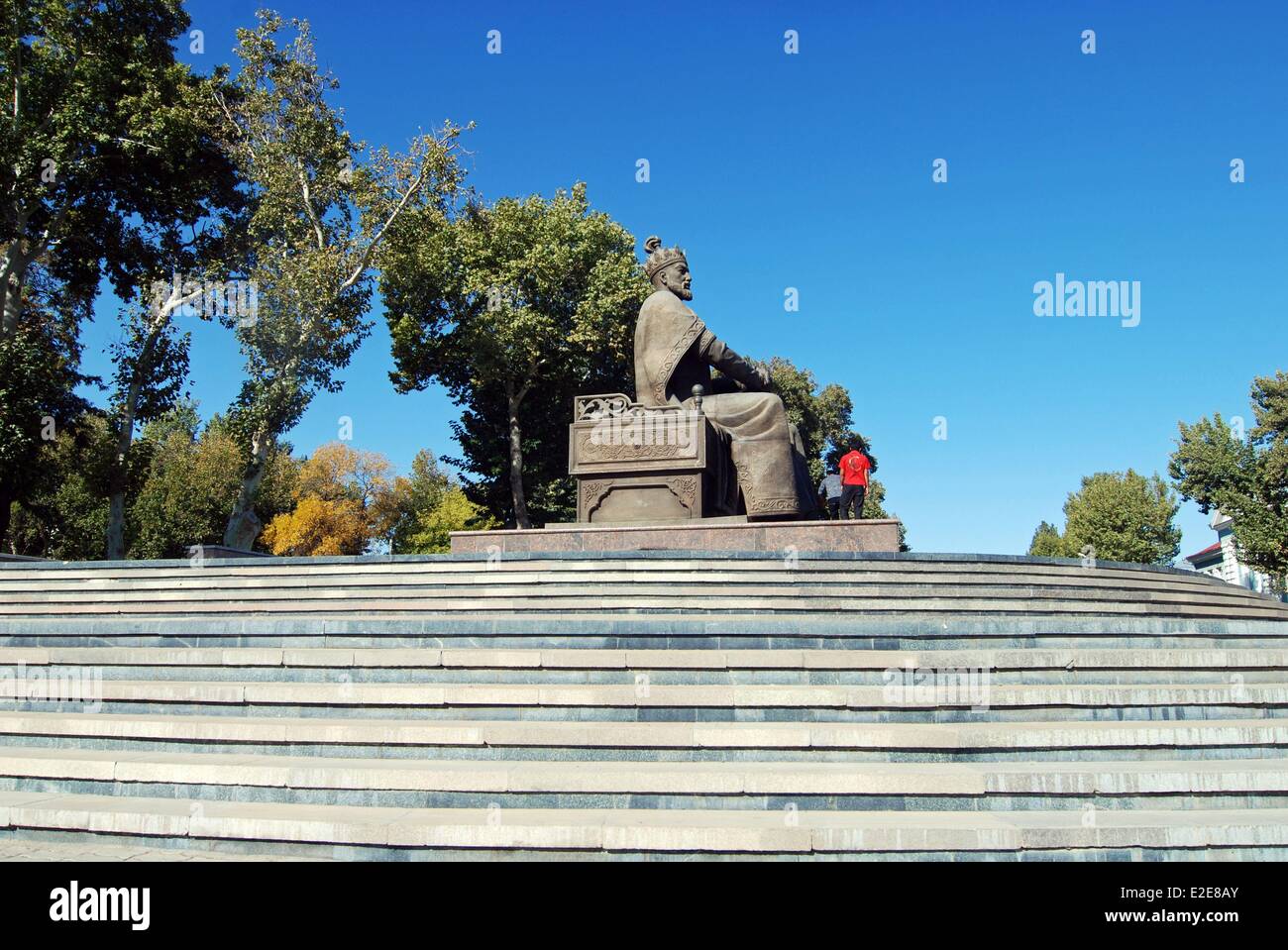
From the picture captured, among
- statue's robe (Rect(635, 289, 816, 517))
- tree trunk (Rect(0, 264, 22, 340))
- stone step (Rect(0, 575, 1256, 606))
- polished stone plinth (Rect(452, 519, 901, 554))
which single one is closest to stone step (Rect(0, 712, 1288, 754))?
stone step (Rect(0, 575, 1256, 606))

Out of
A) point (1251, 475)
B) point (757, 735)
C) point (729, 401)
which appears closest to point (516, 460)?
point (729, 401)

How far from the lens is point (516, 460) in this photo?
2859cm

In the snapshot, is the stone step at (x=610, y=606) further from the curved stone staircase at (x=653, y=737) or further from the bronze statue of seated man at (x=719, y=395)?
the bronze statue of seated man at (x=719, y=395)

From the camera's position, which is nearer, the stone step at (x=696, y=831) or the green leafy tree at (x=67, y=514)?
the stone step at (x=696, y=831)

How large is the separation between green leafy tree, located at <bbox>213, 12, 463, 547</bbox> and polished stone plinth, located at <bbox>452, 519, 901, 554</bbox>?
41.9 feet

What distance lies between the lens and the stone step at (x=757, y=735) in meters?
5.05

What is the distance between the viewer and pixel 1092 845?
4.20m

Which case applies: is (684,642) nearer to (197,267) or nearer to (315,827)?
(315,827)

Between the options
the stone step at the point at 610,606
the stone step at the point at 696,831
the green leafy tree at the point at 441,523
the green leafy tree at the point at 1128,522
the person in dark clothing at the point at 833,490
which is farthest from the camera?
the green leafy tree at the point at 1128,522

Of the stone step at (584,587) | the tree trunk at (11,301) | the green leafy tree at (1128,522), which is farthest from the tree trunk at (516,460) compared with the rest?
the green leafy tree at (1128,522)

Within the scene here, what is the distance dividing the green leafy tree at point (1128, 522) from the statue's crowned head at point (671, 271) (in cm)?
3853

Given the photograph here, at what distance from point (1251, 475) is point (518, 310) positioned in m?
29.2

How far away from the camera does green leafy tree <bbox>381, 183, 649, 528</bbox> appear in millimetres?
28000
